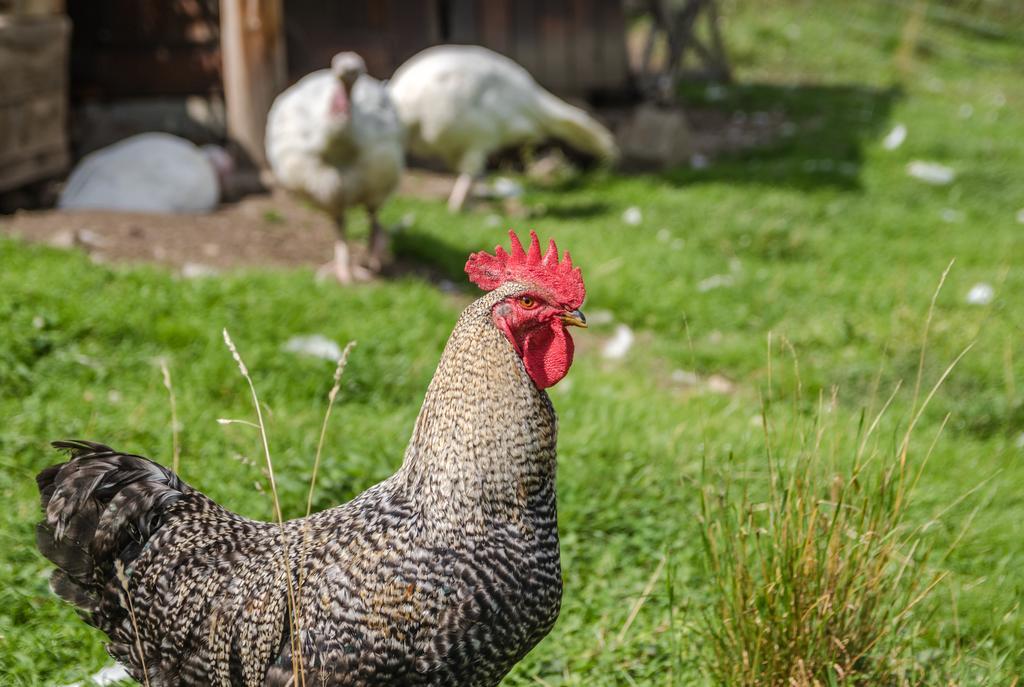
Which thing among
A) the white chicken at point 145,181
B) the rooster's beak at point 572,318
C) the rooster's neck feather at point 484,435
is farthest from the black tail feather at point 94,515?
the white chicken at point 145,181

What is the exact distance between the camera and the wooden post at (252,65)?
8477 millimetres

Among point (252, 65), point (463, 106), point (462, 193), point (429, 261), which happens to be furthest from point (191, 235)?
point (463, 106)

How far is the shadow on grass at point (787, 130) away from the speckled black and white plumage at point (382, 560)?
25.4ft

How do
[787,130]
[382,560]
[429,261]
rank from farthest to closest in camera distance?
[787,130]
[429,261]
[382,560]

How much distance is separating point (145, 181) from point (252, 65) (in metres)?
1.52

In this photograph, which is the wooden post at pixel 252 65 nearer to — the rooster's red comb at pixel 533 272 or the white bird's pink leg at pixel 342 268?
the white bird's pink leg at pixel 342 268

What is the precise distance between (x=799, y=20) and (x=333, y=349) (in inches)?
688

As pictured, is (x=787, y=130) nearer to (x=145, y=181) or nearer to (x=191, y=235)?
(x=145, y=181)

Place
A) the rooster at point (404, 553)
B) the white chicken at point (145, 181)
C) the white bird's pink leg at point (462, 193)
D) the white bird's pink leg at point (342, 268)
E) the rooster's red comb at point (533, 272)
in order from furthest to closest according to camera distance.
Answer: the white bird's pink leg at point (462, 193), the white chicken at point (145, 181), the white bird's pink leg at point (342, 268), the rooster's red comb at point (533, 272), the rooster at point (404, 553)

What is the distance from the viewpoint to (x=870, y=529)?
2797 millimetres

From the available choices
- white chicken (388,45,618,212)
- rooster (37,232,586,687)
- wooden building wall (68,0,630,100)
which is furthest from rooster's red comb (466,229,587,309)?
wooden building wall (68,0,630,100)

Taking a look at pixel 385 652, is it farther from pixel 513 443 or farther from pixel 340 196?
pixel 340 196

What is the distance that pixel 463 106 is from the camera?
8.55 meters

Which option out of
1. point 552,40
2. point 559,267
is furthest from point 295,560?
point 552,40
